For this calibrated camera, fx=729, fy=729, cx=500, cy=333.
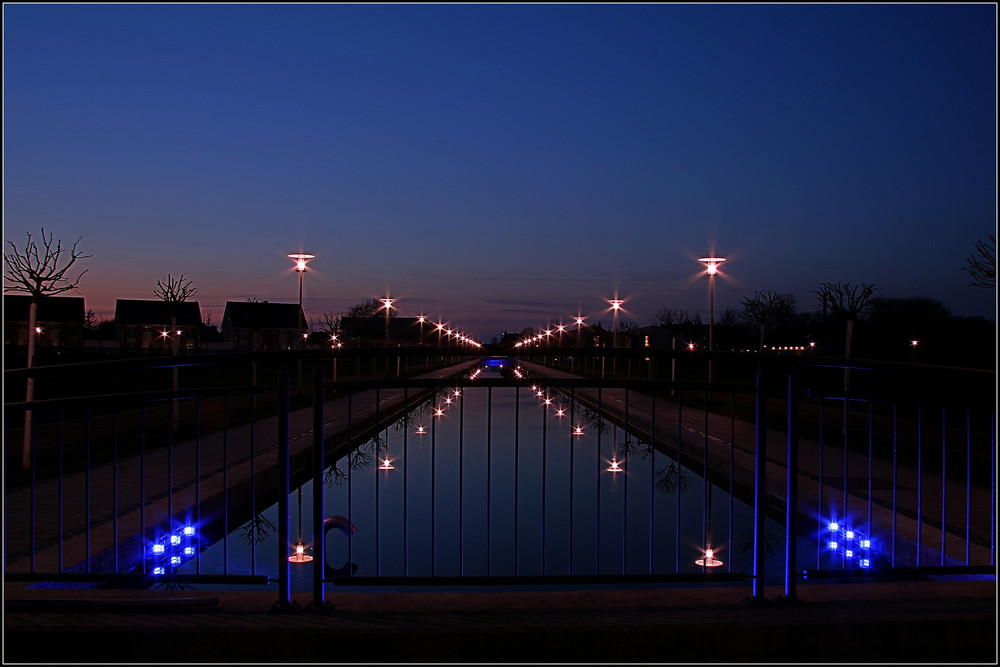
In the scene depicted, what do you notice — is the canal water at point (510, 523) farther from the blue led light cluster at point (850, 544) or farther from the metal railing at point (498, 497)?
the blue led light cluster at point (850, 544)

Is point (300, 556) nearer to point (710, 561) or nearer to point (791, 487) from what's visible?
point (710, 561)

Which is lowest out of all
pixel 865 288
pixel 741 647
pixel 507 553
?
pixel 507 553

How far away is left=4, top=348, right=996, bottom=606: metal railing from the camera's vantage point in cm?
332

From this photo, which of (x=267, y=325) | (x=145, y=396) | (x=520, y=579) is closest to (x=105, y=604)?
(x=145, y=396)

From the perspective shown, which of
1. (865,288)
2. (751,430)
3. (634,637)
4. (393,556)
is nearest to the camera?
(634,637)

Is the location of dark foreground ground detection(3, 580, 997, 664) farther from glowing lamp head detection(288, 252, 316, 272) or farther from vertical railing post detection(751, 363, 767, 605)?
glowing lamp head detection(288, 252, 316, 272)

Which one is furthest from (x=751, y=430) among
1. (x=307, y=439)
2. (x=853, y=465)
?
(x=307, y=439)

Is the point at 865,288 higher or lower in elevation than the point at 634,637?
higher

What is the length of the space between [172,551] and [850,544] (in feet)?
19.4

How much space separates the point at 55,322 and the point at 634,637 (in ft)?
236

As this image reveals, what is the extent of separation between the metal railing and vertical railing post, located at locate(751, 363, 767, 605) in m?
0.01

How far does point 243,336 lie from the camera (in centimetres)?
8369

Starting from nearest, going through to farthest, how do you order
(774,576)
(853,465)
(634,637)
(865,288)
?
1. (634,637)
2. (774,576)
3. (853,465)
4. (865,288)

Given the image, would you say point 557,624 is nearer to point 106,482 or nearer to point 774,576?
point 774,576
